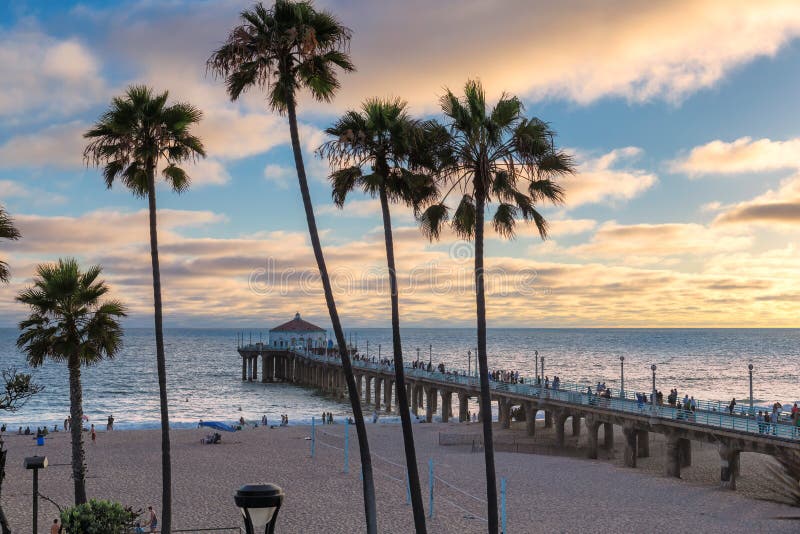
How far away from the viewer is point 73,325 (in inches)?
711

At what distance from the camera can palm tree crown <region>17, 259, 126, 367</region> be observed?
58.2 ft

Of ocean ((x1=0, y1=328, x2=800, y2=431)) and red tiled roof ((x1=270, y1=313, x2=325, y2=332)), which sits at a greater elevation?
red tiled roof ((x1=270, y1=313, x2=325, y2=332))

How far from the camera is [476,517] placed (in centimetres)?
2330

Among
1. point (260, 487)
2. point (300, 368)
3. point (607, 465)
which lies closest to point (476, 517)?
point (607, 465)

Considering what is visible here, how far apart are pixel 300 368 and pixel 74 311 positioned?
80880 millimetres

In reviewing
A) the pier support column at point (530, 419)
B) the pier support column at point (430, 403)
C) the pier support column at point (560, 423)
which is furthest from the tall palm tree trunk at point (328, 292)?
the pier support column at point (430, 403)

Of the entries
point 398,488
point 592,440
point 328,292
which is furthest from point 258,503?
point 592,440

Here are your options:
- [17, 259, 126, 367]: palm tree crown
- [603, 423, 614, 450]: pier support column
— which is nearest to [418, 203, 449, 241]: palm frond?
[17, 259, 126, 367]: palm tree crown

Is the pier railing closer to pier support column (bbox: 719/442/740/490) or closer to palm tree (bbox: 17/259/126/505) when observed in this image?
pier support column (bbox: 719/442/740/490)

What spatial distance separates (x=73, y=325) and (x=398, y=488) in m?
14.2

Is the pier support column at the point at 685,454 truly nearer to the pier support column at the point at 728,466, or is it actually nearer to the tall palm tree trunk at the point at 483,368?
the pier support column at the point at 728,466

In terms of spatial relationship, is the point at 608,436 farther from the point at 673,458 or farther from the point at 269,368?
the point at 269,368

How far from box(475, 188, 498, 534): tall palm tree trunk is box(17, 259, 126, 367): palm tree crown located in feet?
31.6

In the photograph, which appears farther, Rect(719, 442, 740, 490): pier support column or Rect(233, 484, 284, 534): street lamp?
Rect(719, 442, 740, 490): pier support column
